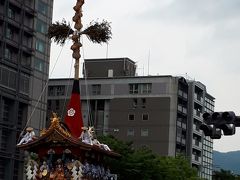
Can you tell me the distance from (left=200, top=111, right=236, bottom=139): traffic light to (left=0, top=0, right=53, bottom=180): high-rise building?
51871 mm

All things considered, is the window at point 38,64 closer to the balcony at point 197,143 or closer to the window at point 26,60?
the window at point 26,60

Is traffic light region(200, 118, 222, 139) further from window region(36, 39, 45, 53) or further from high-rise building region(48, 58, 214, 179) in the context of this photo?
high-rise building region(48, 58, 214, 179)

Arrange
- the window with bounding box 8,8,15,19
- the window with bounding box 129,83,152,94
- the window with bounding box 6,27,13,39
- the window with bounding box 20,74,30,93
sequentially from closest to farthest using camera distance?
the window with bounding box 6,27,13,39, the window with bounding box 8,8,15,19, the window with bounding box 20,74,30,93, the window with bounding box 129,83,152,94

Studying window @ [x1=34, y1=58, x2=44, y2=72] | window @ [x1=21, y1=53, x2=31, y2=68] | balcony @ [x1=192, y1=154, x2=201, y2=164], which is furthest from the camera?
balcony @ [x1=192, y1=154, x2=201, y2=164]

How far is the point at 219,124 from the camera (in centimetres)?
2589

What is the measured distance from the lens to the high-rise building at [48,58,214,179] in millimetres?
104750

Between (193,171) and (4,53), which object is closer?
(193,171)

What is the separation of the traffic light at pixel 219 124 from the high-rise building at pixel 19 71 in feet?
170

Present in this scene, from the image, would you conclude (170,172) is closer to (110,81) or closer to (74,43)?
(74,43)

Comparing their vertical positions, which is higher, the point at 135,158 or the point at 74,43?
the point at 74,43

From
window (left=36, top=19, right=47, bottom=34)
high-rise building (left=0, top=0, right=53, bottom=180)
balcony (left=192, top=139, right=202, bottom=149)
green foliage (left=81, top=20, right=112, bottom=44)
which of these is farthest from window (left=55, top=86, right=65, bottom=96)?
green foliage (left=81, top=20, right=112, bottom=44)

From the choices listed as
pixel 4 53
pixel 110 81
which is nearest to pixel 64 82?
pixel 110 81

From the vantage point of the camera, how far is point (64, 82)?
112938 millimetres

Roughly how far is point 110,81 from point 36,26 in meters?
25.1
